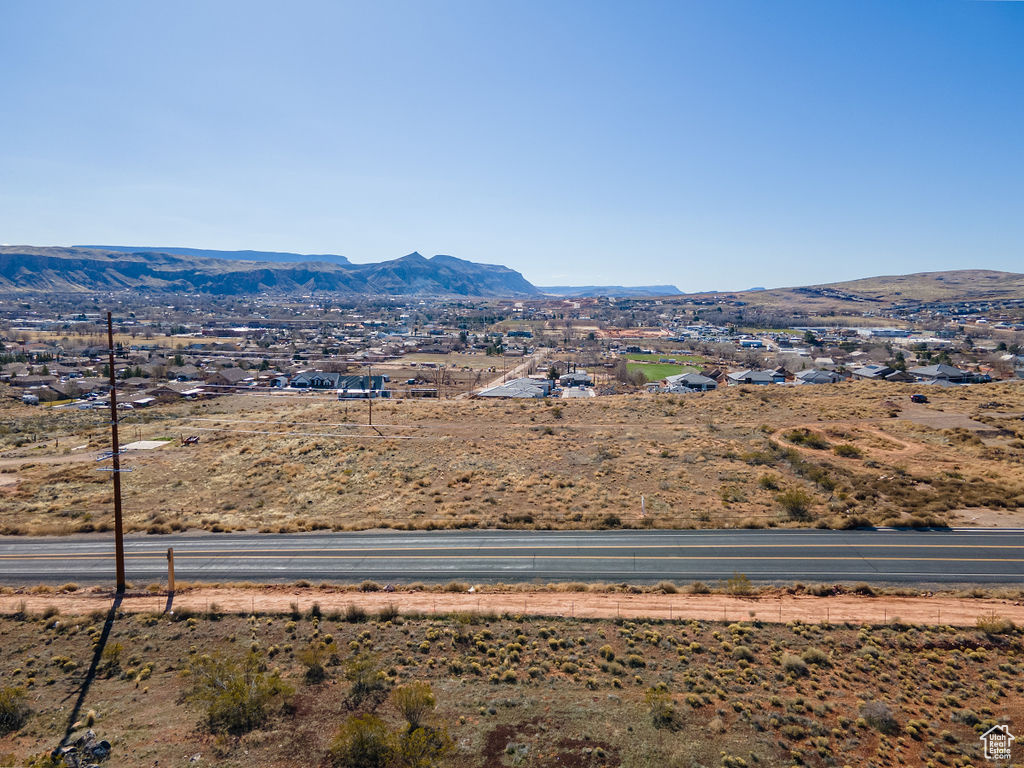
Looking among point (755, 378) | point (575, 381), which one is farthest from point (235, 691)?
point (755, 378)

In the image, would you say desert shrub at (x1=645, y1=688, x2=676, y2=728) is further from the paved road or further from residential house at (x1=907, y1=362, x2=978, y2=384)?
residential house at (x1=907, y1=362, x2=978, y2=384)

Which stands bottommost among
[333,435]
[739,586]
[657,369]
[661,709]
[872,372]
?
[333,435]

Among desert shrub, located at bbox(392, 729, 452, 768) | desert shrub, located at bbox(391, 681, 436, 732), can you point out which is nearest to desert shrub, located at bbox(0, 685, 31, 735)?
desert shrub, located at bbox(391, 681, 436, 732)

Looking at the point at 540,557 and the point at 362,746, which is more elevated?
the point at 362,746

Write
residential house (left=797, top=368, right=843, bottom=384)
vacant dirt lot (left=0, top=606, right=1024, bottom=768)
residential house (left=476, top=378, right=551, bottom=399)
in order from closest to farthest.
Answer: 1. vacant dirt lot (left=0, top=606, right=1024, bottom=768)
2. residential house (left=476, top=378, right=551, bottom=399)
3. residential house (left=797, top=368, right=843, bottom=384)

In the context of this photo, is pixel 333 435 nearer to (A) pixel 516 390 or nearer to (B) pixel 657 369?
(A) pixel 516 390

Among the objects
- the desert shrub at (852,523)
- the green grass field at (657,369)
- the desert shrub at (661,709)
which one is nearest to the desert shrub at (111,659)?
the desert shrub at (661,709)
